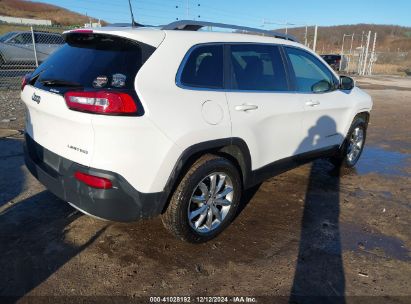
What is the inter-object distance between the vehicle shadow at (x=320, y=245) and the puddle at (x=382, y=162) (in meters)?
0.88

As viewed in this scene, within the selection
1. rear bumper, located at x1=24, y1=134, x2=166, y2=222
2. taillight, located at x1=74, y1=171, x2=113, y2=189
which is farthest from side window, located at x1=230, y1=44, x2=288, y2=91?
taillight, located at x1=74, y1=171, x2=113, y2=189

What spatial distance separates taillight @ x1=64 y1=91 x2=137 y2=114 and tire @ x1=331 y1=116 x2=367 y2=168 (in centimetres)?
349

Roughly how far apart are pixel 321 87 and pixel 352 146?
1.52 meters

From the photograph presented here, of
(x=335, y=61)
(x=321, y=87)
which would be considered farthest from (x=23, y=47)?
(x=335, y=61)

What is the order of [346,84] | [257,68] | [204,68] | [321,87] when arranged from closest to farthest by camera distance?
[204,68]
[257,68]
[321,87]
[346,84]

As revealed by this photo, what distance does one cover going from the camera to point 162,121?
2.67 meters

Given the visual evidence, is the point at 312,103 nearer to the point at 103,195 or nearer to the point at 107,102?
the point at 107,102

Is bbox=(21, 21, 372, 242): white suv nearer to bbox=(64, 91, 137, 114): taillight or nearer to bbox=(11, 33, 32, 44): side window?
bbox=(64, 91, 137, 114): taillight

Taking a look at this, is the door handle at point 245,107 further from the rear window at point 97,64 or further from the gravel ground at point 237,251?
the gravel ground at point 237,251

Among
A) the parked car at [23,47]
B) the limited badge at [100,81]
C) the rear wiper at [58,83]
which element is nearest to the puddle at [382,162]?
the limited badge at [100,81]

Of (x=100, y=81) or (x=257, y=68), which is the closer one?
(x=100, y=81)

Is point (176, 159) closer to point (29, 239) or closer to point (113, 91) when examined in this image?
point (113, 91)

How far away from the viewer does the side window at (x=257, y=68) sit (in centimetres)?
340

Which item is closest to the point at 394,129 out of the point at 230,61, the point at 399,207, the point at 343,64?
the point at 399,207
